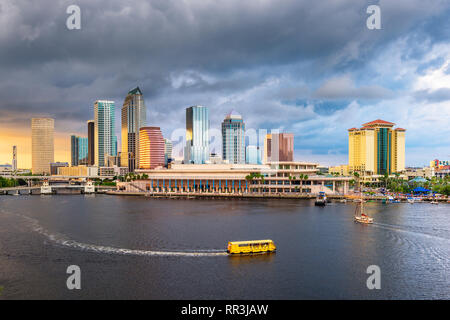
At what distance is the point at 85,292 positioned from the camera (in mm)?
23312

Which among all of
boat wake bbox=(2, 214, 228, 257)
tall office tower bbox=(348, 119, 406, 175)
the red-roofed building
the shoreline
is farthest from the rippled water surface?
the red-roofed building

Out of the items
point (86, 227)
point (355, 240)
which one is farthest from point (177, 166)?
point (355, 240)

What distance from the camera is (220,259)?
98.2 feet

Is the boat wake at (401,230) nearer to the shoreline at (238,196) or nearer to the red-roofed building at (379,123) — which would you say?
the shoreline at (238,196)

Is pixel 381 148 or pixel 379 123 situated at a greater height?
pixel 379 123

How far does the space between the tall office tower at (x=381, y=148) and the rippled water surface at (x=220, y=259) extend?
4627 inches

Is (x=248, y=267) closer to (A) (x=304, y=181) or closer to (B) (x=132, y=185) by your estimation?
(A) (x=304, y=181)

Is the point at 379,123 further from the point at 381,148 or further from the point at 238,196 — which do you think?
the point at 238,196

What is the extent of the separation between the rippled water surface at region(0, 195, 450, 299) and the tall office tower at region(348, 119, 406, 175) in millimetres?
117538

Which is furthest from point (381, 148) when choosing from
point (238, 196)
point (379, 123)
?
point (238, 196)

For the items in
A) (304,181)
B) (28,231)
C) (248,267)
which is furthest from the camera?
(304,181)

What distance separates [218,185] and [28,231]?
65457mm

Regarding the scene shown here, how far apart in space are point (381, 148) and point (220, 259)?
489 ft

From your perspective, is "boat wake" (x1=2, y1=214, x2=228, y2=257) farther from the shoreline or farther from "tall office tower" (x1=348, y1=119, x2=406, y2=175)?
"tall office tower" (x1=348, y1=119, x2=406, y2=175)
